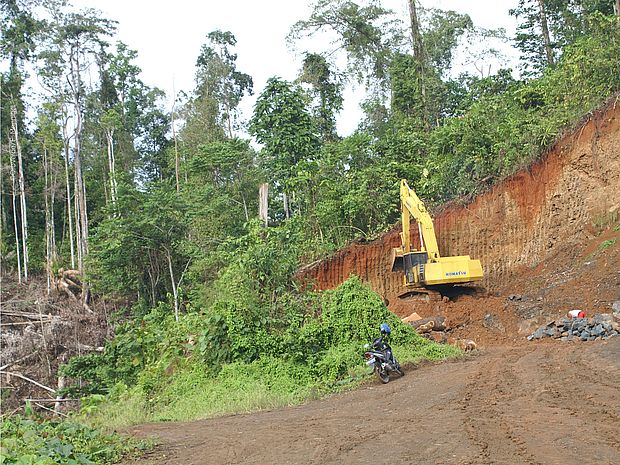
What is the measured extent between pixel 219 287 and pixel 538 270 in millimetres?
8862

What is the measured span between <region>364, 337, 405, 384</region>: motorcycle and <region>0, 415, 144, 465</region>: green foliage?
17.8 feet

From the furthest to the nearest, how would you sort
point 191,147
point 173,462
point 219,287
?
1. point 191,147
2. point 219,287
3. point 173,462

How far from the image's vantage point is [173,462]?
23.6 feet

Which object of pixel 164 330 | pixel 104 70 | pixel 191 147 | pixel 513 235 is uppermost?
pixel 104 70

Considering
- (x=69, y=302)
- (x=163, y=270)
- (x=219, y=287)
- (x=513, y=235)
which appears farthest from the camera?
(x=69, y=302)

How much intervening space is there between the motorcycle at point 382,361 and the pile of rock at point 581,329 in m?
3.90

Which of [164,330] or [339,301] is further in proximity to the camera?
[164,330]

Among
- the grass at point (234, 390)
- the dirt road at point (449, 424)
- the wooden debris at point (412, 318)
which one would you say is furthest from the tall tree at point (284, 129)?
the dirt road at point (449, 424)

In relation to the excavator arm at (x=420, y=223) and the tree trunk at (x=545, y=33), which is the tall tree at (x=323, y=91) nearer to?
the tree trunk at (x=545, y=33)

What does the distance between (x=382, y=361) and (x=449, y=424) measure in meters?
4.81

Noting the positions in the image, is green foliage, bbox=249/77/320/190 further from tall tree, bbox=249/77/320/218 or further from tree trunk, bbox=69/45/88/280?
tree trunk, bbox=69/45/88/280

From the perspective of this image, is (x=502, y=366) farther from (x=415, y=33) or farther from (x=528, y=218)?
(x=415, y=33)

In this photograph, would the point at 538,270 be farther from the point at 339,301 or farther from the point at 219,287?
the point at 219,287

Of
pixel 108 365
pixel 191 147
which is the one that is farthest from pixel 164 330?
pixel 191 147
